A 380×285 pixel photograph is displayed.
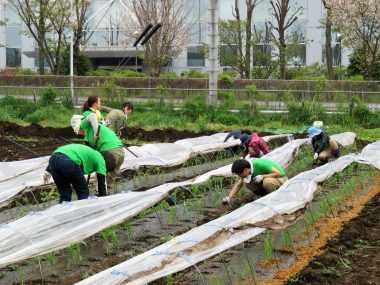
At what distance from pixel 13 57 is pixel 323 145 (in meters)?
32.5

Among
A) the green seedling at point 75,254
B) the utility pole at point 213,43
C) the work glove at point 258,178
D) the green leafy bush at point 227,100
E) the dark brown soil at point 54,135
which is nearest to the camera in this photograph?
the green seedling at point 75,254

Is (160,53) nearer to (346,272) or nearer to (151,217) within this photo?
(151,217)

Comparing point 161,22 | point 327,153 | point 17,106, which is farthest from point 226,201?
point 161,22

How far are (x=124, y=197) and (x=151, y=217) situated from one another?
1.17 metres

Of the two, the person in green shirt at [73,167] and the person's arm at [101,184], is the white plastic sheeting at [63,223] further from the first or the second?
the person's arm at [101,184]

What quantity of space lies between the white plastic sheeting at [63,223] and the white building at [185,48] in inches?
1041

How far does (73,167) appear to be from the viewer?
6.19 m

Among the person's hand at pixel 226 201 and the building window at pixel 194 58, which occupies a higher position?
the building window at pixel 194 58

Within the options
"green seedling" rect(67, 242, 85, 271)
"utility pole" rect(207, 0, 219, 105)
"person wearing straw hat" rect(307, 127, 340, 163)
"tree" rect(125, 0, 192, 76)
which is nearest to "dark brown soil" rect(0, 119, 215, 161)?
"utility pole" rect(207, 0, 219, 105)

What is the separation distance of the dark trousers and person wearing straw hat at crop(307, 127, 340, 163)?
A: 5.10 m

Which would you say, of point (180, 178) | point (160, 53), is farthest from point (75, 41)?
point (180, 178)

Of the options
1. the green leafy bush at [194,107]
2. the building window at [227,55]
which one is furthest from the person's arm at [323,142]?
the building window at [227,55]

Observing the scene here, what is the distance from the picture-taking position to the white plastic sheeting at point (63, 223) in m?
4.78

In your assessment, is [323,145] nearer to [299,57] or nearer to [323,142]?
[323,142]
